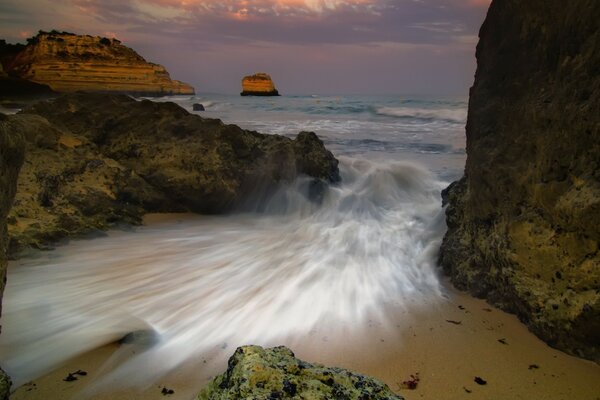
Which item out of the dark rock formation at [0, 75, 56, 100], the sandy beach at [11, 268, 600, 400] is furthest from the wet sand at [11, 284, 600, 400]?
the dark rock formation at [0, 75, 56, 100]

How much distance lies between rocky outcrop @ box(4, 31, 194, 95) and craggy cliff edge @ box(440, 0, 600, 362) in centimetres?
5236

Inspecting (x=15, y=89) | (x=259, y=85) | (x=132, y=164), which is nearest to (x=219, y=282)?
(x=132, y=164)

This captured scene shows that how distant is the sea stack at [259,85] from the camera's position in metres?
81.6

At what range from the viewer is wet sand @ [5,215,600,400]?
198cm

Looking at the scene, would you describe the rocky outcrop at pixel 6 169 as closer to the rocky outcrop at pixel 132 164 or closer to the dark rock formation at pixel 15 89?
the rocky outcrop at pixel 132 164

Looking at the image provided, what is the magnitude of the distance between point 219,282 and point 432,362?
6.06ft

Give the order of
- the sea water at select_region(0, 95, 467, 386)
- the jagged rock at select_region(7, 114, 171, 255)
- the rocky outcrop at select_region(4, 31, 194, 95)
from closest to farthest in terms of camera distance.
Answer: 1. the sea water at select_region(0, 95, 467, 386)
2. the jagged rock at select_region(7, 114, 171, 255)
3. the rocky outcrop at select_region(4, 31, 194, 95)

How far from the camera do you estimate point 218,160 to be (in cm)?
556

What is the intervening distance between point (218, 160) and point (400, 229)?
99.6 inches

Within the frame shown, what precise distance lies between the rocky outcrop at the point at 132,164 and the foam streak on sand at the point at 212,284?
37 centimetres

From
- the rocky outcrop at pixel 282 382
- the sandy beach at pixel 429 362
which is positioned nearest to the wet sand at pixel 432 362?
the sandy beach at pixel 429 362

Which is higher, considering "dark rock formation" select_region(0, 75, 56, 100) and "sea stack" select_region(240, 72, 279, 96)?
"sea stack" select_region(240, 72, 279, 96)

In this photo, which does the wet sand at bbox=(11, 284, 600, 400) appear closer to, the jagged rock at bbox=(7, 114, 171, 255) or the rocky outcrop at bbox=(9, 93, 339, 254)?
the jagged rock at bbox=(7, 114, 171, 255)

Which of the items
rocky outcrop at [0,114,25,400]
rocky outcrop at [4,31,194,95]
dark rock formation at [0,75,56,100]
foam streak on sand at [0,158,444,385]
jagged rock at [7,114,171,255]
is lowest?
foam streak on sand at [0,158,444,385]
